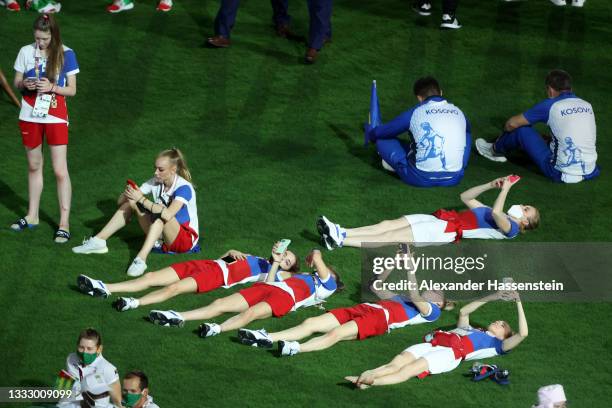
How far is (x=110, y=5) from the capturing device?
16.1 metres

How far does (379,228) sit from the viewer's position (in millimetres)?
11484

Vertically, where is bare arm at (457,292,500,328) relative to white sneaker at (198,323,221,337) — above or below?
above

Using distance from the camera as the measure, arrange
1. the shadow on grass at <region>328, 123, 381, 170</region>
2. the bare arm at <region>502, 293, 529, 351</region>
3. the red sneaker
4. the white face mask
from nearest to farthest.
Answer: the bare arm at <region>502, 293, 529, 351</region> → the white face mask → the shadow on grass at <region>328, 123, 381, 170</region> → the red sneaker

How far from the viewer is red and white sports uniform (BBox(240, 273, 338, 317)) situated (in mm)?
10234

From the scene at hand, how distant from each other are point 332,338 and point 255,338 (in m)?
0.61

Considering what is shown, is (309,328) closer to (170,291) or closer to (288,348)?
(288,348)

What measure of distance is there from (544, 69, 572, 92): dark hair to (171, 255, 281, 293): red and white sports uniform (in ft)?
12.3

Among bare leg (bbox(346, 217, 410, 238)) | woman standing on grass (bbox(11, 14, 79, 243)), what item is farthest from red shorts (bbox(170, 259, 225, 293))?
bare leg (bbox(346, 217, 410, 238))

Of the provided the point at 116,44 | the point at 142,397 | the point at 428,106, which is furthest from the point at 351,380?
the point at 116,44

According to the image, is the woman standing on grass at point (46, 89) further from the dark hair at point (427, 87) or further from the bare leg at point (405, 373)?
the dark hair at point (427, 87)

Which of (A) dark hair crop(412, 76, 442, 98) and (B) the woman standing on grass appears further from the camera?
(A) dark hair crop(412, 76, 442, 98)

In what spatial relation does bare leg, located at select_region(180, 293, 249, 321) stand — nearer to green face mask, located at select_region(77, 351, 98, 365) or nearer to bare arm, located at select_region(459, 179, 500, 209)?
green face mask, located at select_region(77, 351, 98, 365)

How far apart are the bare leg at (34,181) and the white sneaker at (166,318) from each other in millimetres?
1971

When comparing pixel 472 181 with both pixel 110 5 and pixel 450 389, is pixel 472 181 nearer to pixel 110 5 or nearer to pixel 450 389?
pixel 450 389
